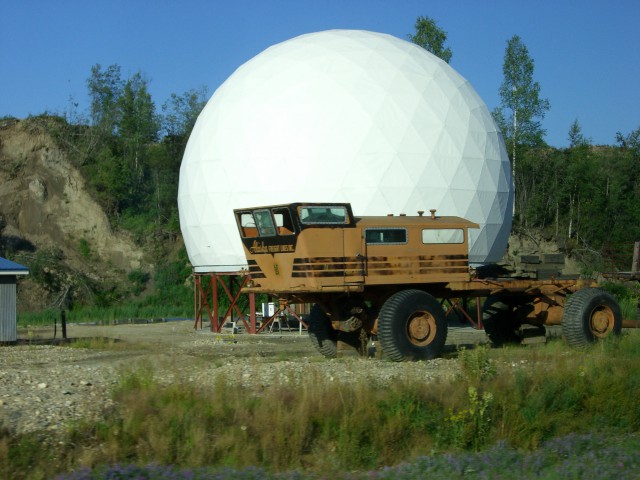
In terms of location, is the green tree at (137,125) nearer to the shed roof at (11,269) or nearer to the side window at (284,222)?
the shed roof at (11,269)

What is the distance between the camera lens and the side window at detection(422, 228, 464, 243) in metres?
16.9

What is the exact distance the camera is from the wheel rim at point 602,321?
58.2ft

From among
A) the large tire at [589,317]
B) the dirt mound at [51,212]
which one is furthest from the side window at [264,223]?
the dirt mound at [51,212]

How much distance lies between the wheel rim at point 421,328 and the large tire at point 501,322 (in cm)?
370

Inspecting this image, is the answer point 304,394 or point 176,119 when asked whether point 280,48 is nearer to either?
point 304,394

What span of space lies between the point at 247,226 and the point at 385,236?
2770mm

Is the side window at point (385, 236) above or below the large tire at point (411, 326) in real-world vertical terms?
above

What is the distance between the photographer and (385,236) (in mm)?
16500

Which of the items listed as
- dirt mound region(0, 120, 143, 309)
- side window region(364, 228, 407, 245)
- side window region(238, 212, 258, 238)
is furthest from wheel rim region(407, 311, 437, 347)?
dirt mound region(0, 120, 143, 309)

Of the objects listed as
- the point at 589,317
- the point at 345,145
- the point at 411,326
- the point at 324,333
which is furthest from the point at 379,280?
the point at 345,145

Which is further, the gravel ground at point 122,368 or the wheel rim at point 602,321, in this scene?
the wheel rim at point 602,321

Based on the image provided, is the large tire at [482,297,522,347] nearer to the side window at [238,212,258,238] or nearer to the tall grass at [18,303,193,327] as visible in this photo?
the side window at [238,212,258,238]

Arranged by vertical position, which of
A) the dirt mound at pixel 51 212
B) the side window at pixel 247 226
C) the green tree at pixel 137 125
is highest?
the green tree at pixel 137 125

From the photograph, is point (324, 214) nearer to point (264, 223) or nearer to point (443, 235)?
A: point (264, 223)
